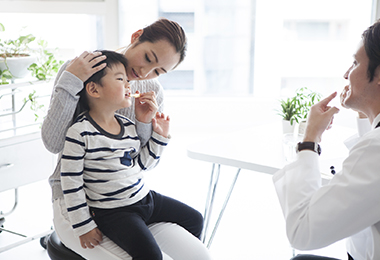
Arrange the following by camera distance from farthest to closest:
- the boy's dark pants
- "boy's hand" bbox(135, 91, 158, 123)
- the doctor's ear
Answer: "boy's hand" bbox(135, 91, 158, 123) → the doctor's ear → the boy's dark pants

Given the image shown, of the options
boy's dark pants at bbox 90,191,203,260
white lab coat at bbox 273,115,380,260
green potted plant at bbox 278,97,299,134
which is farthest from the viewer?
green potted plant at bbox 278,97,299,134

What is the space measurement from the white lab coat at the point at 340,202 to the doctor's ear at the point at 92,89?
2.01 ft

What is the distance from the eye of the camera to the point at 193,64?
4254 mm

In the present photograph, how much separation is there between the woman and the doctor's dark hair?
589mm

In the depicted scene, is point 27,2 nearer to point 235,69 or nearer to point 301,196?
point 235,69

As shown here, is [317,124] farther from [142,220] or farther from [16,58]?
[16,58]

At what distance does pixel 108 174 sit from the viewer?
128 centimetres

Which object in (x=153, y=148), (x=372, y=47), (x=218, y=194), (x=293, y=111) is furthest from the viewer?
(x=218, y=194)

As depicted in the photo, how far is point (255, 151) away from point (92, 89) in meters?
0.63

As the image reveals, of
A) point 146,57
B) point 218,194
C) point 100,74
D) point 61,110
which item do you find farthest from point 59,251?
point 218,194

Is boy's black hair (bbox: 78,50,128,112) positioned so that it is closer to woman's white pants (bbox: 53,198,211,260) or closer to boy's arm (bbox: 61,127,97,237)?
boy's arm (bbox: 61,127,97,237)

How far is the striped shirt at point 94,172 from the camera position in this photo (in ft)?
4.08

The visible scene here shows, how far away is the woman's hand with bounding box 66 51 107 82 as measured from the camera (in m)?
1.29

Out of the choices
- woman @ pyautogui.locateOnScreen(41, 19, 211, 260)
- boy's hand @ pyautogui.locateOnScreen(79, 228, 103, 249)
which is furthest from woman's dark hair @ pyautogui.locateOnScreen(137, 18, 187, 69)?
boy's hand @ pyautogui.locateOnScreen(79, 228, 103, 249)
